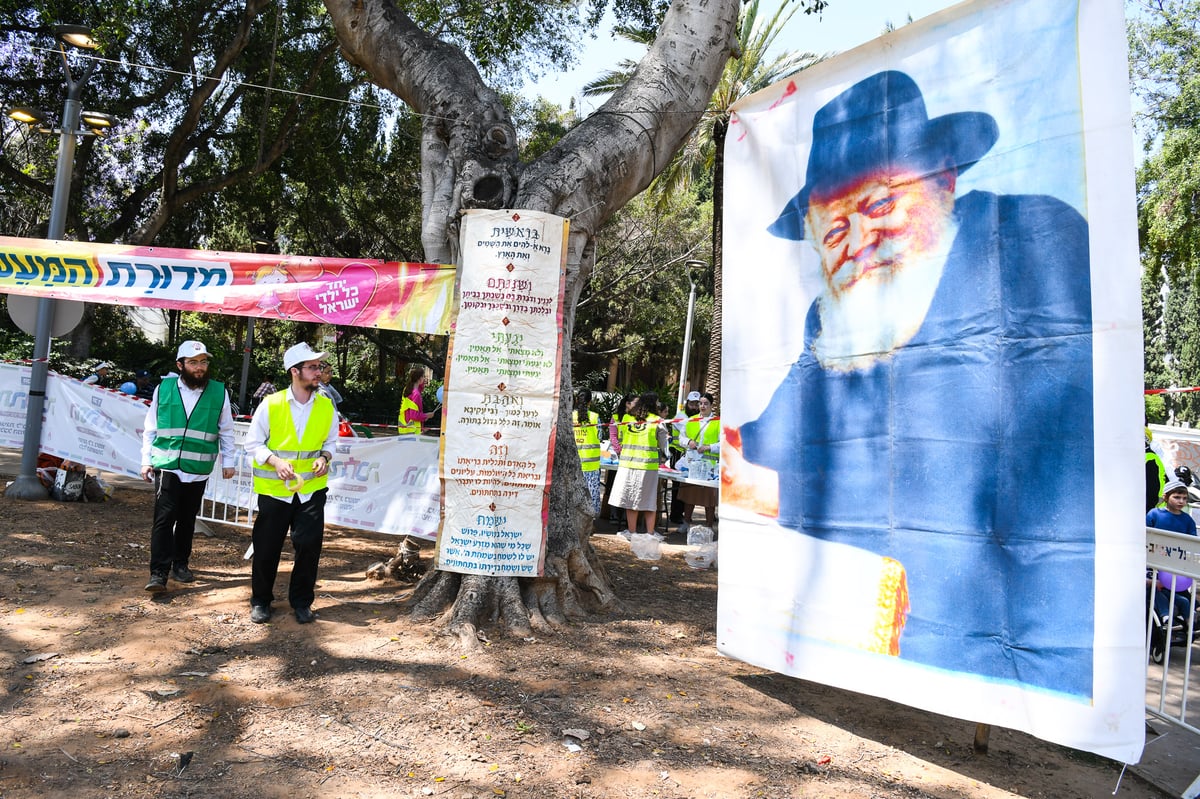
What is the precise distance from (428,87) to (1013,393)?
486 centimetres

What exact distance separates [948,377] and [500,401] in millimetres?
2887

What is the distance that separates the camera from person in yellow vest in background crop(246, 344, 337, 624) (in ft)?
18.4

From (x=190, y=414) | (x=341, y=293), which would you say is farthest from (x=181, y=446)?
(x=341, y=293)

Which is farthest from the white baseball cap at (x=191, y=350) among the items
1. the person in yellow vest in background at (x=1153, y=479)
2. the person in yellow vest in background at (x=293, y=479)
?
the person in yellow vest in background at (x=1153, y=479)

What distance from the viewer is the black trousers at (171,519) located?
20.1 ft

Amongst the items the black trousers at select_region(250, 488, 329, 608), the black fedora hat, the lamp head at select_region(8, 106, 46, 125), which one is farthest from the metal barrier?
the lamp head at select_region(8, 106, 46, 125)

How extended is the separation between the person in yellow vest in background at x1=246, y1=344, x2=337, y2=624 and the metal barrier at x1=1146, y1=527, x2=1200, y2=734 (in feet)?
15.9

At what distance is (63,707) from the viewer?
4.16 meters

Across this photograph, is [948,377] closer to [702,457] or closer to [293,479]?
[293,479]

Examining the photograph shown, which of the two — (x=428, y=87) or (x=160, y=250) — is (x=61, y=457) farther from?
(x=428, y=87)

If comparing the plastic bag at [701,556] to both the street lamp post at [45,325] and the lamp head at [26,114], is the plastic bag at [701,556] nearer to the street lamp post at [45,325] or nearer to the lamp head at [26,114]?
the street lamp post at [45,325]

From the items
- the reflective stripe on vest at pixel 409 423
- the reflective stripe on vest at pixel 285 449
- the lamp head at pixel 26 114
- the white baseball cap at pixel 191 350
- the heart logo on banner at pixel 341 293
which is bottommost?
the reflective stripe on vest at pixel 285 449

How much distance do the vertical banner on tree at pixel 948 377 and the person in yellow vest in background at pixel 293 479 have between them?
9.05 feet

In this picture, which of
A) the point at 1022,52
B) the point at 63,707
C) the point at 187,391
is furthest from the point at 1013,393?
the point at 187,391
